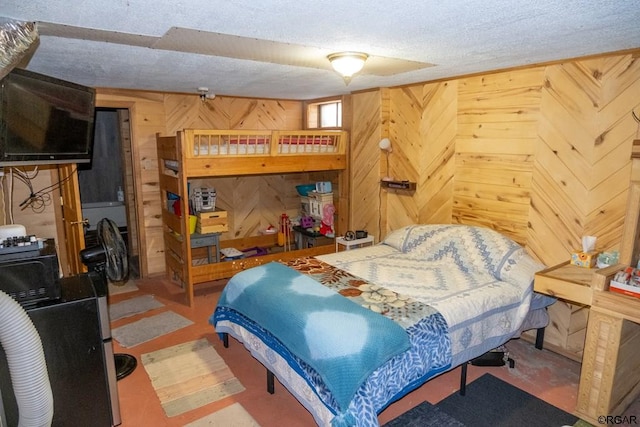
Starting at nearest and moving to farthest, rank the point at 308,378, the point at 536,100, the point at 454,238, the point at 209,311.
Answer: the point at 308,378 < the point at 536,100 < the point at 454,238 < the point at 209,311

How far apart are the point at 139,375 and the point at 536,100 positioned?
3.71m

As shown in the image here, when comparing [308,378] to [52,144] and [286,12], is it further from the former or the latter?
[52,144]

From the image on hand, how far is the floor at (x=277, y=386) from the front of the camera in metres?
2.45

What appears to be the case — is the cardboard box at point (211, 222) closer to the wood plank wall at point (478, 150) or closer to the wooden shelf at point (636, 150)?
the wood plank wall at point (478, 150)

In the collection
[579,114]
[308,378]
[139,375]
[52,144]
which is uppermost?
[579,114]

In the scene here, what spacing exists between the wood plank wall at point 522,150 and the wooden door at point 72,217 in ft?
9.90

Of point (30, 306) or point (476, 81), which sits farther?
point (476, 81)

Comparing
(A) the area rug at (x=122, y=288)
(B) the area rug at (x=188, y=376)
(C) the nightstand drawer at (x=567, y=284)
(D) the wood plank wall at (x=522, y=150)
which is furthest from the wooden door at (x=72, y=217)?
(C) the nightstand drawer at (x=567, y=284)

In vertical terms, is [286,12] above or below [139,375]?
above

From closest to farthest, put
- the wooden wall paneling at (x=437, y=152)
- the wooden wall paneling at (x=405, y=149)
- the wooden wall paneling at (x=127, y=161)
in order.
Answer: the wooden wall paneling at (x=437, y=152), the wooden wall paneling at (x=405, y=149), the wooden wall paneling at (x=127, y=161)

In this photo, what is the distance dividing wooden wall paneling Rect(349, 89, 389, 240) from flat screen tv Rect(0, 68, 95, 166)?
275 centimetres

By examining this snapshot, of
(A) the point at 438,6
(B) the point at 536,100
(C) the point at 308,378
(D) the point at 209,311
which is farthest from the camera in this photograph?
(D) the point at 209,311

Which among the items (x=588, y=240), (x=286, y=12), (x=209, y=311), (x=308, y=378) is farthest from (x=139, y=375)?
(x=588, y=240)

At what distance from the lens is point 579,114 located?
2846mm
